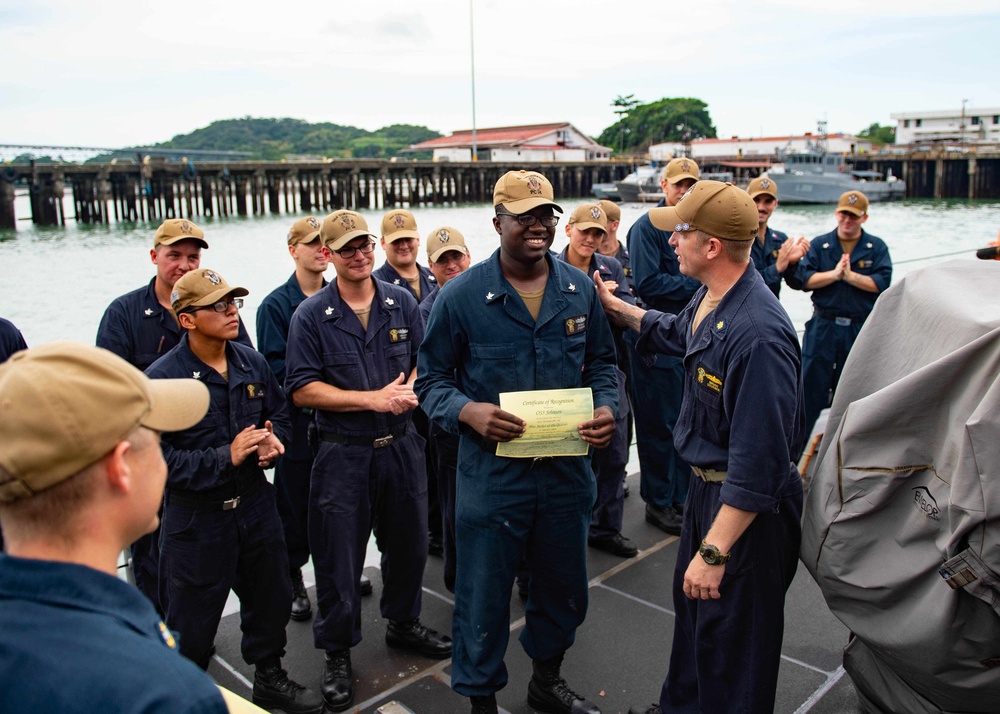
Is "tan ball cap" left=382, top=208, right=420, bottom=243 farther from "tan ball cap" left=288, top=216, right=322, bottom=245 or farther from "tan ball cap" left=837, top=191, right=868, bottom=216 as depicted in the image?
"tan ball cap" left=837, top=191, right=868, bottom=216

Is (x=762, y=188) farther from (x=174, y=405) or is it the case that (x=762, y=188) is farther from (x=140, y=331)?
(x=174, y=405)

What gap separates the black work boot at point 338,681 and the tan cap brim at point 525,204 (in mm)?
1875

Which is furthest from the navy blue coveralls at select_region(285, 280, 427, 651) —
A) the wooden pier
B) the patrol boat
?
the patrol boat

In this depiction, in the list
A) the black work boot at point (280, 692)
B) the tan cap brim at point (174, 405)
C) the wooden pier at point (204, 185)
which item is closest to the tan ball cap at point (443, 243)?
the black work boot at point (280, 692)

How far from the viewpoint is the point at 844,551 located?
2.50 metres

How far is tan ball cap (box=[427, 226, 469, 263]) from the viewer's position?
4773 millimetres

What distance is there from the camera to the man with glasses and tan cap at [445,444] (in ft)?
13.1

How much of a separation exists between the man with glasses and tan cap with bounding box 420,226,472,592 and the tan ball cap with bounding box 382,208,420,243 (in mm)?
139

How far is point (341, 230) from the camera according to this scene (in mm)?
3551

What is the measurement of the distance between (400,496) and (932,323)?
6.91ft

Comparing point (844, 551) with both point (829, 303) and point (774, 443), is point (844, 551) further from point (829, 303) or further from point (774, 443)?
point (829, 303)

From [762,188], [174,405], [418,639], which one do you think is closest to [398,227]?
[418,639]

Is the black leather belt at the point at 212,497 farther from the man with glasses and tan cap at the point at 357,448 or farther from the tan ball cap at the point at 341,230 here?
the tan ball cap at the point at 341,230

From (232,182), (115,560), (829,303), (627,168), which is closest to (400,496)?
(115,560)
